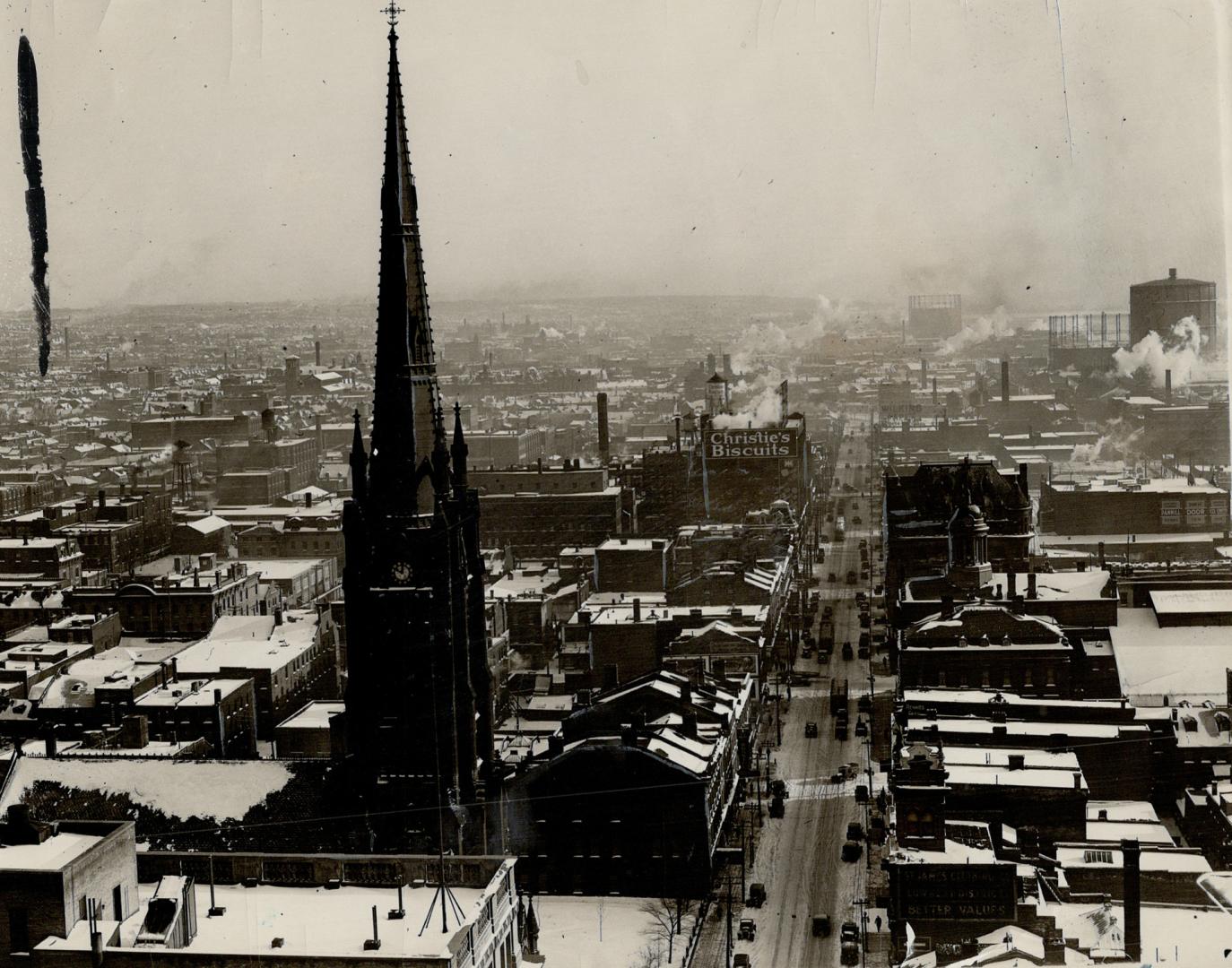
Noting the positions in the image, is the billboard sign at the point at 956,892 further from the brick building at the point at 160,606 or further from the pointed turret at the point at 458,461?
the brick building at the point at 160,606

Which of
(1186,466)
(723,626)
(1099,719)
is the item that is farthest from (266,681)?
(1186,466)

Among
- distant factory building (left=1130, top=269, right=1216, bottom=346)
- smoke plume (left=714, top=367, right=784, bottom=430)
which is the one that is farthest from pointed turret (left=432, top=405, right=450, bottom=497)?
smoke plume (left=714, top=367, right=784, bottom=430)

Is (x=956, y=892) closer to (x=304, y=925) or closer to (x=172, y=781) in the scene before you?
(x=304, y=925)

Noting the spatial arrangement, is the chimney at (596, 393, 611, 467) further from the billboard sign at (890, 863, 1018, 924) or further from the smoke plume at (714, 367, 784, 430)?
the billboard sign at (890, 863, 1018, 924)

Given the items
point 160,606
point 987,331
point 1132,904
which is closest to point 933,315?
point 987,331

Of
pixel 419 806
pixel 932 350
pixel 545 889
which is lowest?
pixel 545 889

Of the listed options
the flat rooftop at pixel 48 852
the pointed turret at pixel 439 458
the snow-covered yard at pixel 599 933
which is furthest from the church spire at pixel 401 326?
the snow-covered yard at pixel 599 933

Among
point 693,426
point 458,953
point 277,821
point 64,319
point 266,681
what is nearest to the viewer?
point 458,953

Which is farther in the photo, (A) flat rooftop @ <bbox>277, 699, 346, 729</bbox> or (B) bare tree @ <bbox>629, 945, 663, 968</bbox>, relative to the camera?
(A) flat rooftop @ <bbox>277, 699, 346, 729</bbox>

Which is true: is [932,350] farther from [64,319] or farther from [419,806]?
[419,806]
